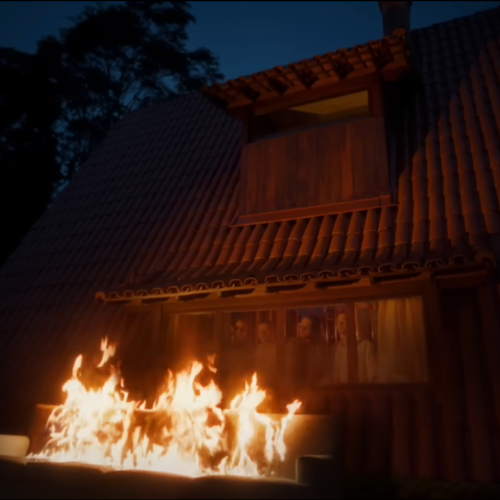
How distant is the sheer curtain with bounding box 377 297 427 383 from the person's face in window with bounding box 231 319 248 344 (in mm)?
1950

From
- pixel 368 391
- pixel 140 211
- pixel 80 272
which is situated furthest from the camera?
pixel 140 211

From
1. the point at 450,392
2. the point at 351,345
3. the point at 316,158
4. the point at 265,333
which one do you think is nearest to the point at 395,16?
the point at 316,158

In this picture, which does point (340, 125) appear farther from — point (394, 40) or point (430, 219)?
point (430, 219)

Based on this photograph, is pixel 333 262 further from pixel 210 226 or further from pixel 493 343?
pixel 210 226

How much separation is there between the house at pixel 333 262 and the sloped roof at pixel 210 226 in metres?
0.04

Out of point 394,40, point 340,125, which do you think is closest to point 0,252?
point 340,125

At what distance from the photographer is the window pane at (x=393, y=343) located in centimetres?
618

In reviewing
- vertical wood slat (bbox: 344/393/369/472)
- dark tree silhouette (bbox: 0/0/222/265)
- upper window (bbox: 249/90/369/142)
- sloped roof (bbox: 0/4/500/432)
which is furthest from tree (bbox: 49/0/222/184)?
vertical wood slat (bbox: 344/393/369/472)

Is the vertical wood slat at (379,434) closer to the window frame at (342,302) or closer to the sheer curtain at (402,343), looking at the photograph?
the window frame at (342,302)

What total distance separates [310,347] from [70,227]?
676 cm

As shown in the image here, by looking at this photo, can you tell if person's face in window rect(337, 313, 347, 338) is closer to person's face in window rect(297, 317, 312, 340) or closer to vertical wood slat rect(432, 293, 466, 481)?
person's face in window rect(297, 317, 312, 340)

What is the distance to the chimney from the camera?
11203 millimetres

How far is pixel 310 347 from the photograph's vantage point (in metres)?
6.98

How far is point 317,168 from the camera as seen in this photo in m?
8.17
